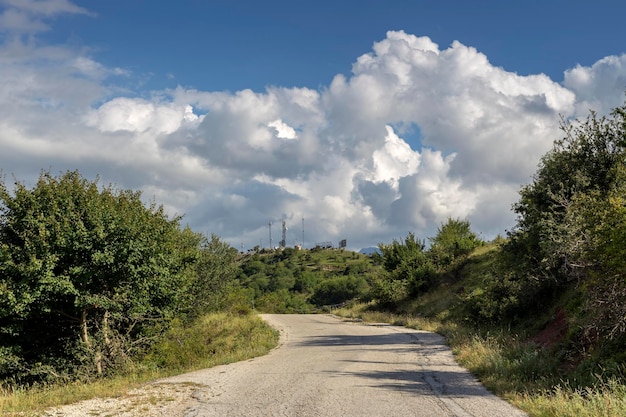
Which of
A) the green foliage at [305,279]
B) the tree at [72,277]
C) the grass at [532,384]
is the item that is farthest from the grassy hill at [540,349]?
the green foliage at [305,279]

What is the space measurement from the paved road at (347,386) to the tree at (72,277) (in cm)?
509

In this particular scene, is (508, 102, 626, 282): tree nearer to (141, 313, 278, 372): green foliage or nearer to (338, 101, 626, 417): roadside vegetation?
(338, 101, 626, 417): roadside vegetation

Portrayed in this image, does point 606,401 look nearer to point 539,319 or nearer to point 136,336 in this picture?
point 539,319

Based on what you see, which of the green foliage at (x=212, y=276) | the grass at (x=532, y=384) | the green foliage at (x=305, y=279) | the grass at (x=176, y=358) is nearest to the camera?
the grass at (x=532, y=384)

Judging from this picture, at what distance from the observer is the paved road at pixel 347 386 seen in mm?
8523

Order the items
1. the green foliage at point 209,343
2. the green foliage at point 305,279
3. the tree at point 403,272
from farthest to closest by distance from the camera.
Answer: the green foliage at point 305,279
the tree at point 403,272
the green foliage at point 209,343

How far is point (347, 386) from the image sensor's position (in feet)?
35.4

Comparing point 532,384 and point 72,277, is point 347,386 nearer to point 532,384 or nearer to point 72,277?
point 532,384

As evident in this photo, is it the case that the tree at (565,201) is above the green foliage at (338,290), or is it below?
above

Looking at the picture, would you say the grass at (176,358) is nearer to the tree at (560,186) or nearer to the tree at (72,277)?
the tree at (72,277)

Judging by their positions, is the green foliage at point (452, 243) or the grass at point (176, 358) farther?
the green foliage at point (452, 243)

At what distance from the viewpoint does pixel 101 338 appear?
17500 millimetres

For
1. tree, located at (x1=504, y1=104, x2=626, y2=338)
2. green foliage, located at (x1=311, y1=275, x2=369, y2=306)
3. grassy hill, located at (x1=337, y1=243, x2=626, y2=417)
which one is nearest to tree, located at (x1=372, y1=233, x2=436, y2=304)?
grassy hill, located at (x1=337, y1=243, x2=626, y2=417)

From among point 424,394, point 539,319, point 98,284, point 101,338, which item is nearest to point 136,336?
point 101,338
